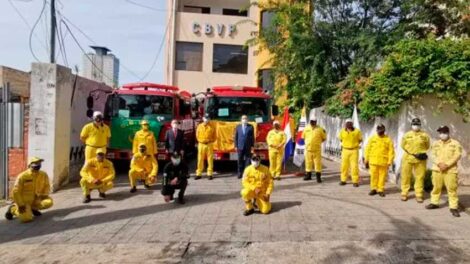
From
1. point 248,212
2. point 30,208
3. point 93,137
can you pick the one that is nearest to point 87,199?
point 30,208

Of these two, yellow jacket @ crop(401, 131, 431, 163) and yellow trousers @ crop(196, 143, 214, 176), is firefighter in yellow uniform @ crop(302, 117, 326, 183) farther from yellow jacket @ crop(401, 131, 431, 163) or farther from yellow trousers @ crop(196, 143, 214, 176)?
yellow jacket @ crop(401, 131, 431, 163)

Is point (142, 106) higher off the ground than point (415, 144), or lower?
higher

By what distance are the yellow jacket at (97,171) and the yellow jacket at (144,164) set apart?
817 mm

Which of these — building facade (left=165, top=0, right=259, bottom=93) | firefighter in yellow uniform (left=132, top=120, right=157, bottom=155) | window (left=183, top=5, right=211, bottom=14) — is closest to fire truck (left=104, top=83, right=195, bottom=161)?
firefighter in yellow uniform (left=132, top=120, right=157, bottom=155)

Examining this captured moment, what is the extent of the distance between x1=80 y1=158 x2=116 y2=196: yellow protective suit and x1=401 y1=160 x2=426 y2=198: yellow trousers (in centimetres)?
619

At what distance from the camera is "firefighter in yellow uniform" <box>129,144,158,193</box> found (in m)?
11.1

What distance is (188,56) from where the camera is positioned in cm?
2702

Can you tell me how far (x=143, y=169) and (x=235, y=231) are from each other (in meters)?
4.26

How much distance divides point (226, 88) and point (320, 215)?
664 cm

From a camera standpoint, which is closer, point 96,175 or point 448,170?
point 448,170

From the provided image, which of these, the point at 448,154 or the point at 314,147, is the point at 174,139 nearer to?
the point at 314,147

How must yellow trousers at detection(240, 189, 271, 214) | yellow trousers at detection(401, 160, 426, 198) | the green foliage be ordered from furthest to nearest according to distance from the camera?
the green foliage
yellow trousers at detection(401, 160, 426, 198)
yellow trousers at detection(240, 189, 271, 214)

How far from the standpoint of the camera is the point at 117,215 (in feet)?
29.1

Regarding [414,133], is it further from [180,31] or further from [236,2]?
[236,2]
